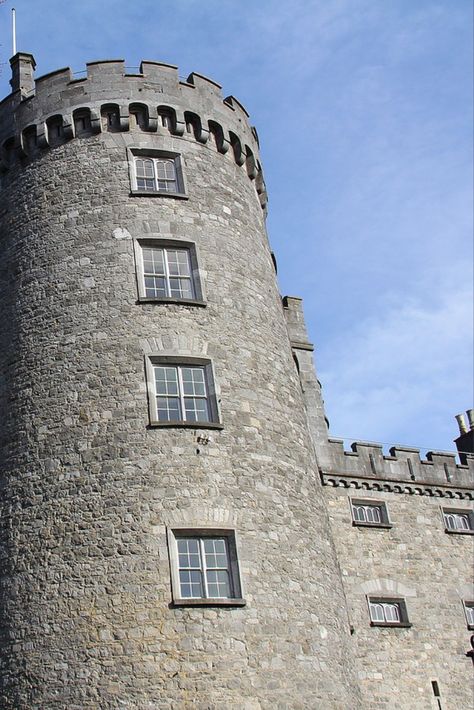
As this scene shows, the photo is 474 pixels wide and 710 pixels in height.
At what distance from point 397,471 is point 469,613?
4.25 m

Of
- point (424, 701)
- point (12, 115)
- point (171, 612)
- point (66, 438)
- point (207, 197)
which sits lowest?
point (424, 701)

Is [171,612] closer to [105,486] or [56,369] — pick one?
[105,486]

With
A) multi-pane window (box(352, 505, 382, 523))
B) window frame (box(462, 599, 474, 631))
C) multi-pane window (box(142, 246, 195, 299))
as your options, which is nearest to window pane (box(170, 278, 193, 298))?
multi-pane window (box(142, 246, 195, 299))

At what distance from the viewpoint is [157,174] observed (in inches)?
866

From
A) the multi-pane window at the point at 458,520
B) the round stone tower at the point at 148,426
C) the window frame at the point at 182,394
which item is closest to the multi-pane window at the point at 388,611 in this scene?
the multi-pane window at the point at 458,520

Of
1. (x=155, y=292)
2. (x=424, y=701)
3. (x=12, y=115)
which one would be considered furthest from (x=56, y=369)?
(x=424, y=701)

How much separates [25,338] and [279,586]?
7575 millimetres

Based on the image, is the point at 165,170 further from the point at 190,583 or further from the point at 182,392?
the point at 190,583

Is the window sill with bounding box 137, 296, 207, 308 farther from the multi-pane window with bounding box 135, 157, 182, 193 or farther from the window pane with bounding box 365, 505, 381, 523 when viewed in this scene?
the window pane with bounding box 365, 505, 381, 523

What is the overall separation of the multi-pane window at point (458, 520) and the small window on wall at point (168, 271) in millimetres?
10727

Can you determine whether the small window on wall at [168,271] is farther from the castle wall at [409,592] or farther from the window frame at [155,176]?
the castle wall at [409,592]

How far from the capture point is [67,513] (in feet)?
56.4

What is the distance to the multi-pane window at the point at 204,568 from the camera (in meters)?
16.7

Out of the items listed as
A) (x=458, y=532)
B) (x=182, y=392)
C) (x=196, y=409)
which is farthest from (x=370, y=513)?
(x=182, y=392)
